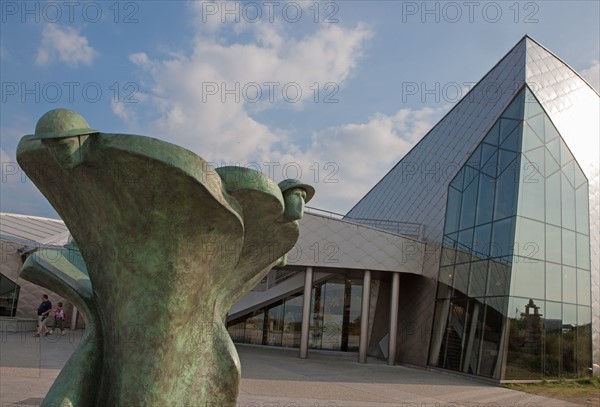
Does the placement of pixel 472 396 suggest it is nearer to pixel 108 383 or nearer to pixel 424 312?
pixel 424 312

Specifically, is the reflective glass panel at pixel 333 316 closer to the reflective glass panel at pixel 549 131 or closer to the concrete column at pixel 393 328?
the concrete column at pixel 393 328

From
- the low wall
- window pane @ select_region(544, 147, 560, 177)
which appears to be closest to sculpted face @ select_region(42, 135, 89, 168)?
window pane @ select_region(544, 147, 560, 177)

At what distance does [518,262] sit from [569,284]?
2687 mm

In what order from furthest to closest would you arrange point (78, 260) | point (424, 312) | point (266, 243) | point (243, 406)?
point (424, 312)
point (243, 406)
point (78, 260)
point (266, 243)

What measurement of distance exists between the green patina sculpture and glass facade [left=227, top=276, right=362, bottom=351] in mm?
19863

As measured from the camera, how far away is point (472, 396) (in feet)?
37.2

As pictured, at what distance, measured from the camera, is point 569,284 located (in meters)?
16.1

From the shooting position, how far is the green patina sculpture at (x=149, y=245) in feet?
12.0

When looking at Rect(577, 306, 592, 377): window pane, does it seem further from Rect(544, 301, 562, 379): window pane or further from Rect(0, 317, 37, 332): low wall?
Rect(0, 317, 37, 332): low wall

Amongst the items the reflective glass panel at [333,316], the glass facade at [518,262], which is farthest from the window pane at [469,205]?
the reflective glass panel at [333,316]

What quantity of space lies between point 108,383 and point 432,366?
1481cm

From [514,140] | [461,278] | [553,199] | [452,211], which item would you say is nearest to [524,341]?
[461,278]

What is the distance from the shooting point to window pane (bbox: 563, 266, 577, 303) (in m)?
15.9

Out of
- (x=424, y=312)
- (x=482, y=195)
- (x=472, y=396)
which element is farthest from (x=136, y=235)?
(x=424, y=312)
